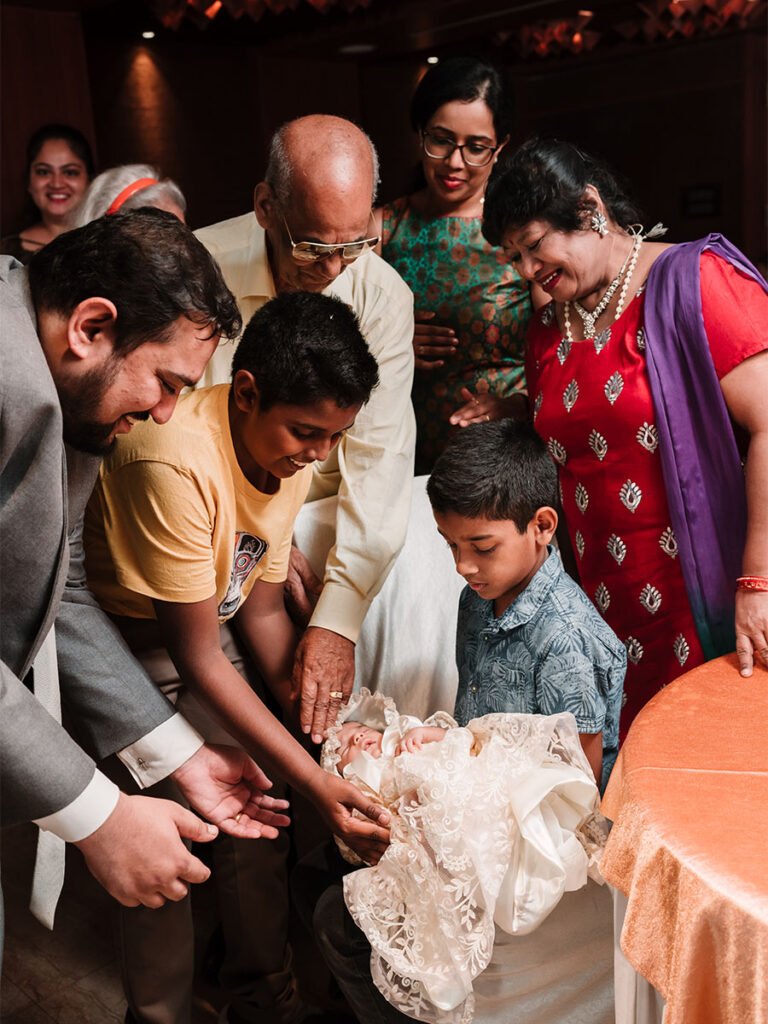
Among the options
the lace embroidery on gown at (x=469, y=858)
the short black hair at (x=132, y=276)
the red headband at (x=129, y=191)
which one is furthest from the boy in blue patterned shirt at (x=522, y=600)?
the red headband at (x=129, y=191)

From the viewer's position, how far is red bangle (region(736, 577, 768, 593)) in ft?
5.31

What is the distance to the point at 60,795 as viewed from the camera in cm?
120

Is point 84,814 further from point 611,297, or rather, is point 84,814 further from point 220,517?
point 611,297

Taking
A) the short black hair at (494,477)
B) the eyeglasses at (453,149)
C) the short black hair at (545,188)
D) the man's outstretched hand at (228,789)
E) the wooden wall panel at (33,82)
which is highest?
the wooden wall panel at (33,82)

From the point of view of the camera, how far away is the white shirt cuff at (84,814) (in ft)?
3.98

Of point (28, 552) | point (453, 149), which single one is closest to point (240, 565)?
point (28, 552)

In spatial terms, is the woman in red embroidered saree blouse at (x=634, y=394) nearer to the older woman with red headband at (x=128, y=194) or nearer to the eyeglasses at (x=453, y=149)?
the eyeglasses at (x=453, y=149)

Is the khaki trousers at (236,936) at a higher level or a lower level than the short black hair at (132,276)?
lower

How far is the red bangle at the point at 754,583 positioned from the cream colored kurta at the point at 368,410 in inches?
25.0

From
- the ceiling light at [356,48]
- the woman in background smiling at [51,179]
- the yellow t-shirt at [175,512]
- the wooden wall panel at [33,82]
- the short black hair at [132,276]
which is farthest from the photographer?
the ceiling light at [356,48]

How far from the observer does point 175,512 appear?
153cm

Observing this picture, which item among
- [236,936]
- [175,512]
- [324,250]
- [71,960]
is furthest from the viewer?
[71,960]

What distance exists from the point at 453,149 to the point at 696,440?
2.89 ft

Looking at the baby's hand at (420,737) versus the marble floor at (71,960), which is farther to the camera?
the marble floor at (71,960)
